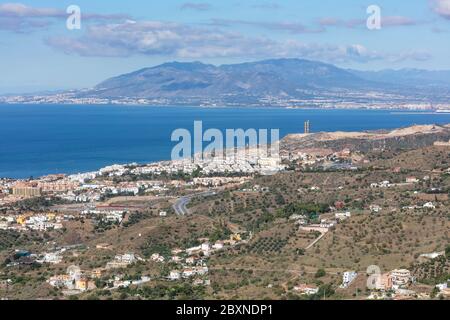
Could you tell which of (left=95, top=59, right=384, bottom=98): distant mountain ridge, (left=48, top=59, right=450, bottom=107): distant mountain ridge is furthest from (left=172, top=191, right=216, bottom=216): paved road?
(left=95, top=59, right=384, bottom=98): distant mountain ridge

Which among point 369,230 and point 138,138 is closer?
point 369,230

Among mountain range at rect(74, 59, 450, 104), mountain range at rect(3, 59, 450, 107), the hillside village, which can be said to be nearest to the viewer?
the hillside village

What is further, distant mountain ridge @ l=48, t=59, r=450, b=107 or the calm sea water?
distant mountain ridge @ l=48, t=59, r=450, b=107

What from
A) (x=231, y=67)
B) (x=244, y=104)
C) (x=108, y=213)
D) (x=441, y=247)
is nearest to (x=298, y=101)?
(x=244, y=104)

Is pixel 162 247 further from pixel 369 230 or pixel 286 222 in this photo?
pixel 369 230

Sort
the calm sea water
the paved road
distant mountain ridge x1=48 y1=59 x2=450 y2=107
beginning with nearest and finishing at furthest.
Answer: the paved road, the calm sea water, distant mountain ridge x1=48 y1=59 x2=450 y2=107

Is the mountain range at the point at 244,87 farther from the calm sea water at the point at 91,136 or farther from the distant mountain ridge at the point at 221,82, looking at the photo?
the calm sea water at the point at 91,136

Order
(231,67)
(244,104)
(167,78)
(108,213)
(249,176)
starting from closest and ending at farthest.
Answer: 1. (108,213)
2. (249,176)
3. (244,104)
4. (167,78)
5. (231,67)

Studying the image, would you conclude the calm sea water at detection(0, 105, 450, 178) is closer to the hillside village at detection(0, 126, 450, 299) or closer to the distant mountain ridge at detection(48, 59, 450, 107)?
the hillside village at detection(0, 126, 450, 299)

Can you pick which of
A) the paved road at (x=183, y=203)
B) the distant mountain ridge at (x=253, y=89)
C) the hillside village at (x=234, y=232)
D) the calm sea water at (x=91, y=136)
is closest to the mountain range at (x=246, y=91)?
the distant mountain ridge at (x=253, y=89)
